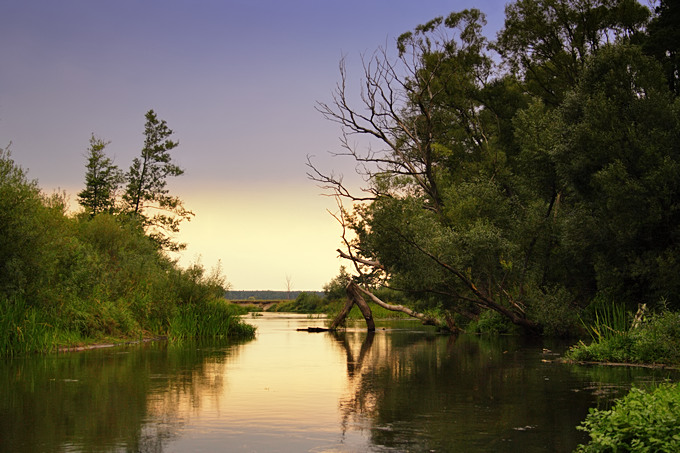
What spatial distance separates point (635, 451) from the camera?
700 cm

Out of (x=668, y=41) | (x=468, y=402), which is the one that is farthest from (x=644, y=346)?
(x=668, y=41)

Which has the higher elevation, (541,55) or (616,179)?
(541,55)

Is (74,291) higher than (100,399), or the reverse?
(74,291)

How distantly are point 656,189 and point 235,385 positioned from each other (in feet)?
57.1

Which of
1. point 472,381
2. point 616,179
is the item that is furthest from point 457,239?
point 472,381

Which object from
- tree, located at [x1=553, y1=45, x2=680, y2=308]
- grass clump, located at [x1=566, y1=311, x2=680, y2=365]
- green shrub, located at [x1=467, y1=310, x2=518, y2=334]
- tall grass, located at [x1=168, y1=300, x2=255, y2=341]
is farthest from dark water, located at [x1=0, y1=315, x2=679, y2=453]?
green shrub, located at [x1=467, y1=310, x2=518, y2=334]

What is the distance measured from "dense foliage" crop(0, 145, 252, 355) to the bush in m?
18.0

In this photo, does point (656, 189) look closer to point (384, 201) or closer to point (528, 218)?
point (528, 218)

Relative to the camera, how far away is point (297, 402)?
12.4 metres

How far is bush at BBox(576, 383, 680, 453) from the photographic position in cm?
689

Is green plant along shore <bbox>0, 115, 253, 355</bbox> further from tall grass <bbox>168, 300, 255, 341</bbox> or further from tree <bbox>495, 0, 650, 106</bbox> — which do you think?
tree <bbox>495, 0, 650, 106</bbox>

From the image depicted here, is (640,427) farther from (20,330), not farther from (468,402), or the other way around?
(20,330)

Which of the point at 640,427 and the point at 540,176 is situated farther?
the point at 540,176

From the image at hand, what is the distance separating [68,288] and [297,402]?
49.5 feet
